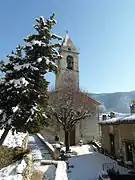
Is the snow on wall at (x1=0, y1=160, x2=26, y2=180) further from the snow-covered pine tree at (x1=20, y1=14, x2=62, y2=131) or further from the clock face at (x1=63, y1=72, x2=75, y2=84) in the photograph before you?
the clock face at (x1=63, y1=72, x2=75, y2=84)

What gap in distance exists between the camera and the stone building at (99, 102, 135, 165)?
50.0ft

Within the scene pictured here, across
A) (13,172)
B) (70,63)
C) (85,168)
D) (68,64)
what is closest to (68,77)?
(68,64)

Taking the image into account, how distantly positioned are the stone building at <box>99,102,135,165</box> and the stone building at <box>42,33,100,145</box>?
25.9 ft

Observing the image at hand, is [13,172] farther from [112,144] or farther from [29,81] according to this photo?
[112,144]

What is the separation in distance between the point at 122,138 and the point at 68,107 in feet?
25.0

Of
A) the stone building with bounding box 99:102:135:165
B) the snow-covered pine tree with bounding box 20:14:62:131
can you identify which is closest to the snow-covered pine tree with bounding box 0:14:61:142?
the snow-covered pine tree with bounding box 20:14:62:131

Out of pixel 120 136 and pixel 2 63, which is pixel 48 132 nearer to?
pixel 120 136

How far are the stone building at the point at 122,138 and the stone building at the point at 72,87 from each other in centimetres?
789

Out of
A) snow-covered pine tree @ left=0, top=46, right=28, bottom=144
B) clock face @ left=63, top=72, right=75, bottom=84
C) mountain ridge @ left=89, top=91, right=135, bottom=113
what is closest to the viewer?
snow-covered pine tree @ left=0, top=46, right=28, bottom=144

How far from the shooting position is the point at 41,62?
9.69m

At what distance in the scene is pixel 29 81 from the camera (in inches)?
372

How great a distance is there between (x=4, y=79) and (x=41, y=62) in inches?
83.0

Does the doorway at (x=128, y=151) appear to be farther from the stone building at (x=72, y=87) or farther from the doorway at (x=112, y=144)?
the stone building at (x=72, y=87)

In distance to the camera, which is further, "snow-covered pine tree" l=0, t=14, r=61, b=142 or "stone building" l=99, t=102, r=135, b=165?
"stone building" l=99, t=102, r=135, b=165
